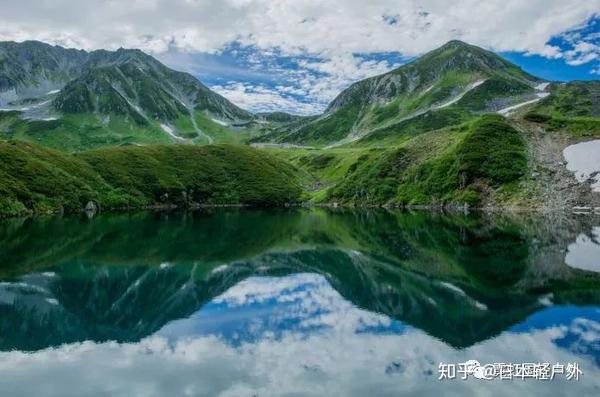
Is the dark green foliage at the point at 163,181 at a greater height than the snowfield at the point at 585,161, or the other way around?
the snowfield at the point at 585,161

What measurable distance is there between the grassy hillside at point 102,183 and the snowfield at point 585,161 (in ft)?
324

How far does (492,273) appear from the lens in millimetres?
49438

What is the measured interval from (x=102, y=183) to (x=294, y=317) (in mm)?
150524

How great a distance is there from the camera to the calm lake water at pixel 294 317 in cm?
2389

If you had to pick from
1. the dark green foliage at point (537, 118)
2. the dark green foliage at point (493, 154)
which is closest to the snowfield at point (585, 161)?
the dark green foliage at point (493, 154)

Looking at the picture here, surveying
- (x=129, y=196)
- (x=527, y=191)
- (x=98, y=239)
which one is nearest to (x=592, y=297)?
(x=98, y=239)

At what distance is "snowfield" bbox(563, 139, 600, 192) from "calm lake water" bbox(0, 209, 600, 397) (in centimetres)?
7063

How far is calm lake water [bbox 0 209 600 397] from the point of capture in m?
23.9

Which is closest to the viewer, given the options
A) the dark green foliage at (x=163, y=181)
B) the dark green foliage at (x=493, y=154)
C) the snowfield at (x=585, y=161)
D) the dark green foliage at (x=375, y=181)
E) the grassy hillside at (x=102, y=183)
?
the snowfield at (x=585, y=161)

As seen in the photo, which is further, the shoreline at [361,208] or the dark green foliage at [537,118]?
the dark green foliage at [537,118]

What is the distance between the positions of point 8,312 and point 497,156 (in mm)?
141504

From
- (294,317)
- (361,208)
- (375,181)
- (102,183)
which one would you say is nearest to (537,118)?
(375,181)

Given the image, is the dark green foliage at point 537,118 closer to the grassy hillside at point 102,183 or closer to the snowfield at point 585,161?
the snowfield at point 585,161

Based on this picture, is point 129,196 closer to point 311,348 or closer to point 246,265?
point 246,265
